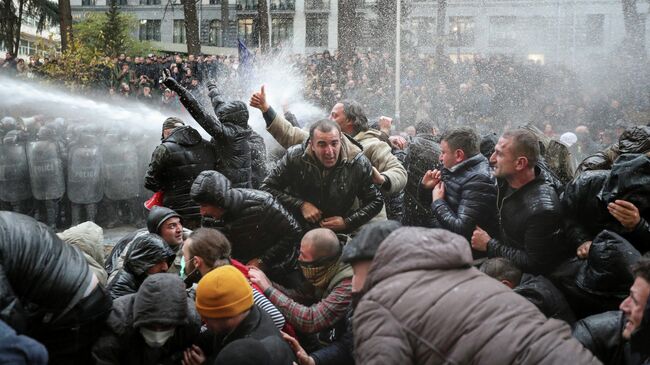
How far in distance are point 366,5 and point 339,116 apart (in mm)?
34690

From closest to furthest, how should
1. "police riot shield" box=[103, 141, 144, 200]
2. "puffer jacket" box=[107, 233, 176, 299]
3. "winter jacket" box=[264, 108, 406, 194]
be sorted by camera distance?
"puffer jacket" box=[107, 233, 176, 299] < "winter jacket" box=[264, 108, 406, 194] < "police riot shield" box=[103, 141, 144, 200]

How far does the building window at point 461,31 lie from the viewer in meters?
40.4

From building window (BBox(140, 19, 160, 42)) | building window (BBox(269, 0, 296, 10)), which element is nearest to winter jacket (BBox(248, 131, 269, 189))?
building window (BBox(269, 0, 296, 10))

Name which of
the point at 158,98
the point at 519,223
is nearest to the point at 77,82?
the point at 158,98

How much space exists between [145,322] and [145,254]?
92 cm

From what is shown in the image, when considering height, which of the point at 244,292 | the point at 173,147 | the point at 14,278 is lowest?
the point at 244,292

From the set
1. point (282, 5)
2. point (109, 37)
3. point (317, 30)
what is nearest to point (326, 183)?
point (109, 37)

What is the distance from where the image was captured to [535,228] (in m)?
4.37

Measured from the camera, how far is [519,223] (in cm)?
445

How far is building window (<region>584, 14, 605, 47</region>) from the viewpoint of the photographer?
25.6 m

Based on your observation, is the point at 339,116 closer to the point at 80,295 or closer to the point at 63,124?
the point at 80,295

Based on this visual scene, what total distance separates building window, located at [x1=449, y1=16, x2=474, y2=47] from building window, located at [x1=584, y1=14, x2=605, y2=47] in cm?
1254

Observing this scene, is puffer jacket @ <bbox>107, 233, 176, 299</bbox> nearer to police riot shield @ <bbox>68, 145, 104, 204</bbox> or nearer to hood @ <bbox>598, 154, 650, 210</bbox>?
hood @ <bbox>598, 154, 650, 210</bbox>

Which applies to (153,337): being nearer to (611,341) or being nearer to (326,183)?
(326,183)
